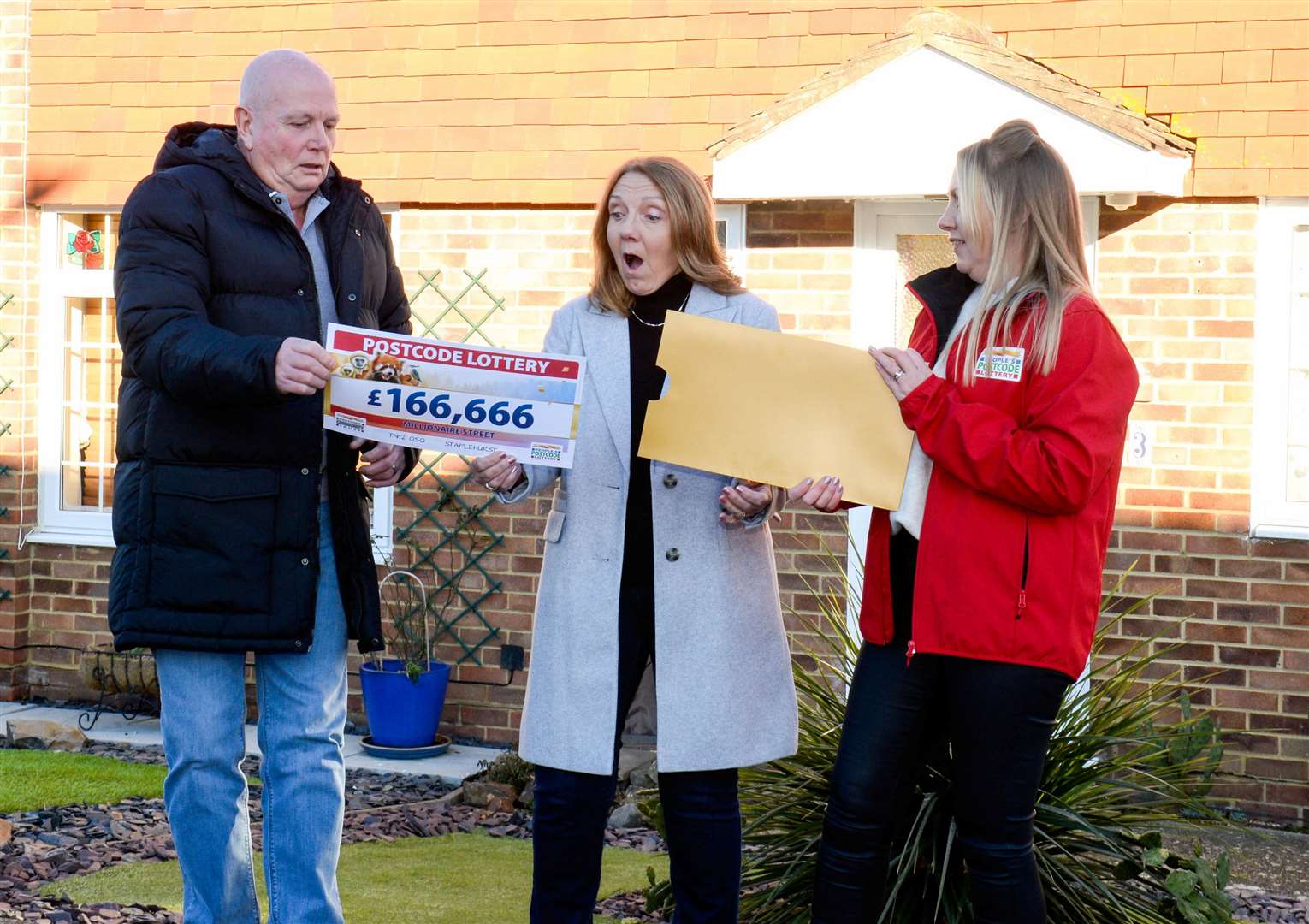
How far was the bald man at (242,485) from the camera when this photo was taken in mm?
3109

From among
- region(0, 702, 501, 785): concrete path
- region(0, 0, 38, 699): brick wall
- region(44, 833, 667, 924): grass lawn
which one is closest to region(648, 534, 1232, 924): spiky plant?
region(44, 833, 667, 924): grass lawn

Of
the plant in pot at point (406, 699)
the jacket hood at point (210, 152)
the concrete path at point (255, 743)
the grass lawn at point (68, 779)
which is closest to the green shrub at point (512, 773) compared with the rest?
the concrete path at point (255, 743)

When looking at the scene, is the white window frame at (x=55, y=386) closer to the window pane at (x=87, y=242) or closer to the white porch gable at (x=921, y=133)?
the window pane at (x=87, y=242)

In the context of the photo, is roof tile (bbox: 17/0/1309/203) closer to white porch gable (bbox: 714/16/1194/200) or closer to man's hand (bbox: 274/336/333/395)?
white porch gable (bbox: 714/16/1194/200)

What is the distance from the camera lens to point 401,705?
7.10 meters

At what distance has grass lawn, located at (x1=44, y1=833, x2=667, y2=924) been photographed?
4531 millimetres

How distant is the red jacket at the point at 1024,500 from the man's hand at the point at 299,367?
124cm

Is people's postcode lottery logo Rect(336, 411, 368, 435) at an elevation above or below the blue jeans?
above

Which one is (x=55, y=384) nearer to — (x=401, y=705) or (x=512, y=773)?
(x=401, y=705)

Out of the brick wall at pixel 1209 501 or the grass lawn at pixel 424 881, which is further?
the brick wall at pixel 1209 501

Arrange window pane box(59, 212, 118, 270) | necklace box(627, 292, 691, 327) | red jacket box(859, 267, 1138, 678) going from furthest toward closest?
window pane box(59, 212, 118, 270) → necklace box(627, 292, 691, 327) → red jacket box(859, 267, 1138, 678)

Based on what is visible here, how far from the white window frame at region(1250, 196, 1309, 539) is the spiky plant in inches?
95.0

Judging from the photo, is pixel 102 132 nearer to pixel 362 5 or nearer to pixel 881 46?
pixel 362 5

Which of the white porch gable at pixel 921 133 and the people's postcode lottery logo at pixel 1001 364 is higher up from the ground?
the white porch gable at pixel 921 133
